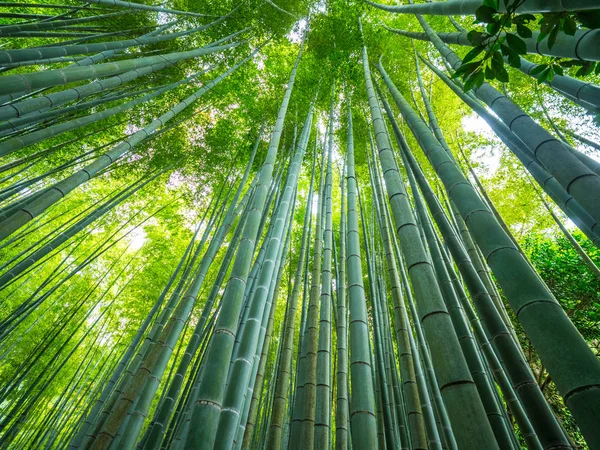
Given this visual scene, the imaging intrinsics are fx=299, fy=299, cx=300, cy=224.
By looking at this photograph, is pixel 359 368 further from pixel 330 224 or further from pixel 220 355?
pixel 330 224

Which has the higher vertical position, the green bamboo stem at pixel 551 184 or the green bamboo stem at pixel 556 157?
the green bamboo stem at pixel 551 184

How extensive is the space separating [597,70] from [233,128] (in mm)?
5534

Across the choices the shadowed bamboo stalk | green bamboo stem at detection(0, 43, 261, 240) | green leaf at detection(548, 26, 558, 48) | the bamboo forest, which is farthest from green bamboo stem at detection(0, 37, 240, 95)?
green leaf at detection(548, 26, 558, 48)

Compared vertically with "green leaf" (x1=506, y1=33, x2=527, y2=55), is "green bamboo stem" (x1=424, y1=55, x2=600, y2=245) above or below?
above

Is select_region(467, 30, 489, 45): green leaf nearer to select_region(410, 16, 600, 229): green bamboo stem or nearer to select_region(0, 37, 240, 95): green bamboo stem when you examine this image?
select_region(410, 16, 600, 229): green bamboo stem

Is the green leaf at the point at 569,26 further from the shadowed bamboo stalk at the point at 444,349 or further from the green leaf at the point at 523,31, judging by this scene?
the shadowed bamboo stalk at the point at 444,349

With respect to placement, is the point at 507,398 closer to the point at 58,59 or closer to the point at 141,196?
the point at 58,59

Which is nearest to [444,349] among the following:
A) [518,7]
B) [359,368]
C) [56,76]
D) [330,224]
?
[359,368]

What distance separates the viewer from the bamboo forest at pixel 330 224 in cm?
114

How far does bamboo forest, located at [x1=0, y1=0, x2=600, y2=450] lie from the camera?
3.73ft

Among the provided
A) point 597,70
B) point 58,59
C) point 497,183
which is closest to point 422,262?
point 597,70

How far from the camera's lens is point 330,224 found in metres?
3.01

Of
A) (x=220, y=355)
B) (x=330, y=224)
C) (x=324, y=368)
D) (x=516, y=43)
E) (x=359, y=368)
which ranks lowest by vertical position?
(x=220, y=355)

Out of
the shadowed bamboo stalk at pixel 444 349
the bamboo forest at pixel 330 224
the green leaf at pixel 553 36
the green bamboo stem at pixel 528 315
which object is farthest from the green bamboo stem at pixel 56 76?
the green leaf at pixel 553 36
